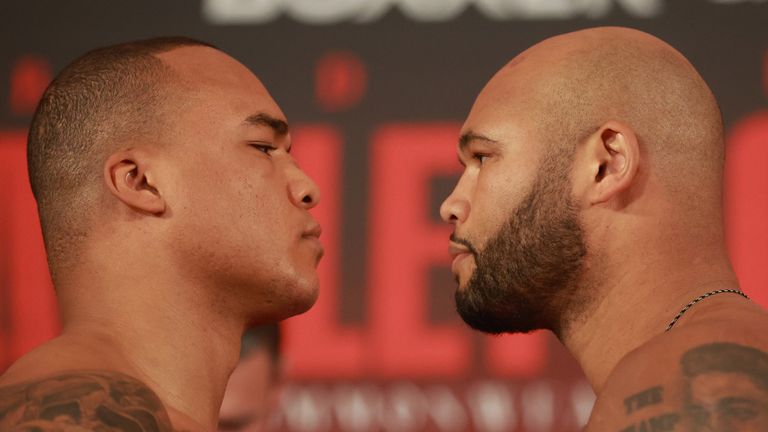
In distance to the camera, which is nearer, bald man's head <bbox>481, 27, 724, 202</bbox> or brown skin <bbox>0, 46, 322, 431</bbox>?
brown skin <bbox>0, 46, 322, 431</bbox>

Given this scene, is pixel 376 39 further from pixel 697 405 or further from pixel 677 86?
pixel 697 405

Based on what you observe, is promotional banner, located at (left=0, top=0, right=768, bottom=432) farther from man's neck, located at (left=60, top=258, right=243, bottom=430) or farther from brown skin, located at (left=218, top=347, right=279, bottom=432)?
man's neck, located at (left=60, top=258, right=243, bottom=430)

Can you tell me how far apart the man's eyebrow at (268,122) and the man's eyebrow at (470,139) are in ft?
1.13

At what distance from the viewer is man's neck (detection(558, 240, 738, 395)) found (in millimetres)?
2184

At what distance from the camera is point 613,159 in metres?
2.26

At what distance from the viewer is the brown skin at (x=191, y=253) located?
7.08 feet

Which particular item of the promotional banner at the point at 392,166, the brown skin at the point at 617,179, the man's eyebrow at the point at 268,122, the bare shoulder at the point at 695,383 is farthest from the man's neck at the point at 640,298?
the promotional banner at the point at 392,166

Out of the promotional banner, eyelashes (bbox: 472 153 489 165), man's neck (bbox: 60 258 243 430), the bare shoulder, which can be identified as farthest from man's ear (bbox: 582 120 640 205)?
the promotional banner

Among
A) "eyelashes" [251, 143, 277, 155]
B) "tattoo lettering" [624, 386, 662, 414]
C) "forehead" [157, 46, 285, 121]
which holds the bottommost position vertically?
"tattoo lettering" [624, 386, 662, 414]

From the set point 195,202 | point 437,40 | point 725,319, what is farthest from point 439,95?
point 725,319

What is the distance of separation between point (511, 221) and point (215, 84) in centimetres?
60

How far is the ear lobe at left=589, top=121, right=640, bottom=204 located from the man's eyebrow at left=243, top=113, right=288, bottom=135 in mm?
567

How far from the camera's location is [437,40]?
377 cm

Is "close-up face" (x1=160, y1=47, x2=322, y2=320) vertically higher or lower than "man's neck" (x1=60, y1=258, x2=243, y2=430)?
higher
